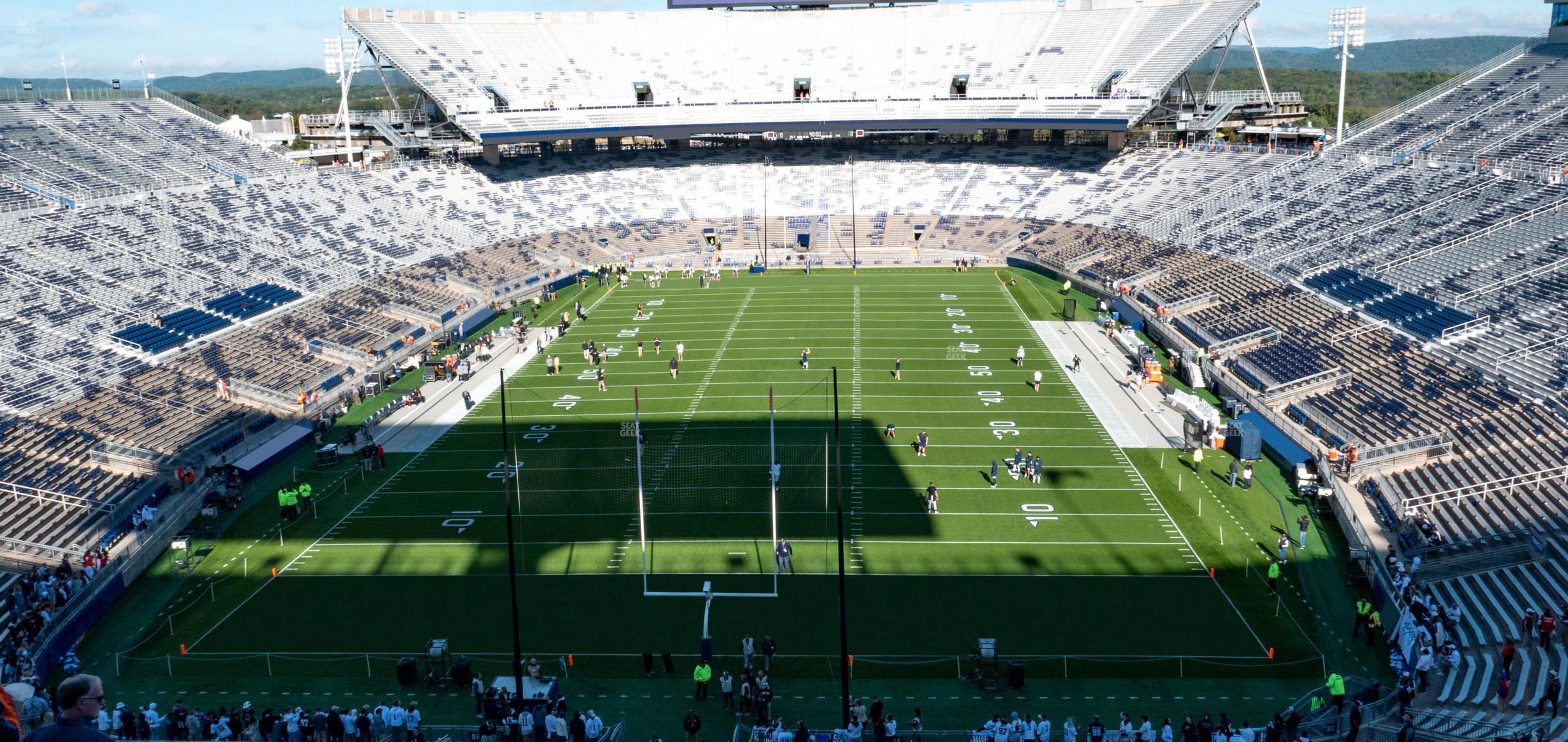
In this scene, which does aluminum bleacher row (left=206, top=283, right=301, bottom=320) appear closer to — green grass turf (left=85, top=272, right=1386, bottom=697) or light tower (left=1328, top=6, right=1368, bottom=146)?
green grass turf (left=85, top=272, right=1386, bottom=697)

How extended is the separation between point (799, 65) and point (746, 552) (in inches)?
2251

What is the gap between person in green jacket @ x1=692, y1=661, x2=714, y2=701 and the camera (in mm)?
17109

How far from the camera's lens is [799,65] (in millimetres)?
74625

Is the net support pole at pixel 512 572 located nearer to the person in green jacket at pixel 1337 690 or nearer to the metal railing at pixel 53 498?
the metal railing at pixel 53 498

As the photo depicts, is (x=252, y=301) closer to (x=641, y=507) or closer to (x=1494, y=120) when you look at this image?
(x=641, y=507)

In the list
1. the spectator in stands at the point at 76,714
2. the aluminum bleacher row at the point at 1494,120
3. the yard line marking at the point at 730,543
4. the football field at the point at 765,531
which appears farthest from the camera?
the aluminum bleacher row at the point at 1494,120

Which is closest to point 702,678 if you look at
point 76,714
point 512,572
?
point 512,572

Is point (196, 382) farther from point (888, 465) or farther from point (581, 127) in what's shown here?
point (581, 127)

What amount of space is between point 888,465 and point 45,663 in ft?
54.7

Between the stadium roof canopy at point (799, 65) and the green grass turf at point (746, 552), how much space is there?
118 ft

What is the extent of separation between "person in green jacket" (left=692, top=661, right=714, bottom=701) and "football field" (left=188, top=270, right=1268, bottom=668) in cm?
136

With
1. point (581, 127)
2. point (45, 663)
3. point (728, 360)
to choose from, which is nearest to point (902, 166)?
point (581, 127)

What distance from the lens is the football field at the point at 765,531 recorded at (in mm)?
19312

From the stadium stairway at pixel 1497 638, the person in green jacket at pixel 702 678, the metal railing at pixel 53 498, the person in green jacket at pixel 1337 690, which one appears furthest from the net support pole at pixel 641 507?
the stadium stairway at pixel 1497 638
